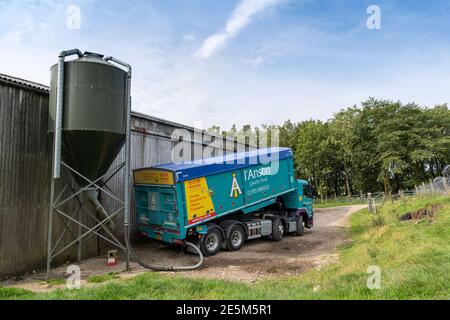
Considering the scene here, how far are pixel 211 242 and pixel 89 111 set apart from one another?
Result: 5482mm

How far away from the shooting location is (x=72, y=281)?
24.4ft

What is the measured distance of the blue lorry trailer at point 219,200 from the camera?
958 centimetres

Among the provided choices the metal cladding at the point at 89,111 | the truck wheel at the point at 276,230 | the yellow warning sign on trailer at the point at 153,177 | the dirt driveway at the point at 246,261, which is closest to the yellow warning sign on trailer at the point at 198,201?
the yellow warning sign on trailer at the point at 153,177

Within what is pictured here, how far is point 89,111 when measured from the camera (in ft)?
25.5

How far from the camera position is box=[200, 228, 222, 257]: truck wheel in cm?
1002

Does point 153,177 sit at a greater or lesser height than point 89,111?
lesser

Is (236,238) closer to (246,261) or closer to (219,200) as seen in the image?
(219,200)

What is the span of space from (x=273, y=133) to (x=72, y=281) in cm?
4274

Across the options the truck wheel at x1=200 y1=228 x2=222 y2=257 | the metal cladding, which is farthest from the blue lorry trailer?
the metal cladding

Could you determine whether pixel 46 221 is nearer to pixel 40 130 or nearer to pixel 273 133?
pixel 40 130

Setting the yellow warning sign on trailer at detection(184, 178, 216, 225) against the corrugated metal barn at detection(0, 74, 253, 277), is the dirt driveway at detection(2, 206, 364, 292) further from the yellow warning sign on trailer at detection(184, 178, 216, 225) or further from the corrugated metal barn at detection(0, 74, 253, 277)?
the yellow warning sign on trailer at detection(184, 178, 216, 225)

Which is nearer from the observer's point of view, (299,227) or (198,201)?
(198,201)

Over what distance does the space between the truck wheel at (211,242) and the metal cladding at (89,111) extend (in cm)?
398

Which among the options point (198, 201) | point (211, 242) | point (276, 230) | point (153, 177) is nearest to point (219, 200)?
point (198, 201)
